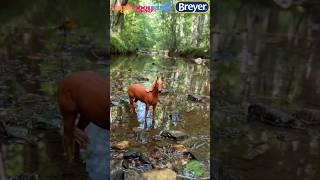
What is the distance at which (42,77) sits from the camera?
6.64 feet

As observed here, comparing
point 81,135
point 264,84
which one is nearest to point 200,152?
point 264,84

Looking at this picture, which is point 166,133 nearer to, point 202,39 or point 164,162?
point 164,162

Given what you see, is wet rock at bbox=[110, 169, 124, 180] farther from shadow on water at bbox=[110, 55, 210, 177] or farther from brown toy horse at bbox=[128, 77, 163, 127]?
brown toy horse at bbox=[128, 77, 163, 127]

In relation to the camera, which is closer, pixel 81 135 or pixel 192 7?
pixel 192 7

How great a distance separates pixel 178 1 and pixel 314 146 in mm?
843

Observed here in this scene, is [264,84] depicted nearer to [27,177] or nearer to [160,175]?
[160,175]

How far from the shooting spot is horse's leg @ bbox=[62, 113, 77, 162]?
2.03 metres

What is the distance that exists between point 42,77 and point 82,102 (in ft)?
0.67

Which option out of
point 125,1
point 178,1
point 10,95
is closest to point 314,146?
point 178,1

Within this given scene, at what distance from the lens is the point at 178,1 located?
1.92 meters

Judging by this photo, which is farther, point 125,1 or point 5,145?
point 5,145

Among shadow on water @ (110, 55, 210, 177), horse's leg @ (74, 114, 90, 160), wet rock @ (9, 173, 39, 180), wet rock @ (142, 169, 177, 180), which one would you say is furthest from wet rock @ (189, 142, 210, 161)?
wet rock @ (9, 173, 39, 180)

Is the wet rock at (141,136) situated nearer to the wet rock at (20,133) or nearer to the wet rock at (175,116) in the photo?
the wet rock at (175,116)

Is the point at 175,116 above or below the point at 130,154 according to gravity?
above
